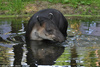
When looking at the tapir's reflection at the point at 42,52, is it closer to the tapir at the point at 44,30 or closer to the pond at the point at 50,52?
the pond at the point at 50,52

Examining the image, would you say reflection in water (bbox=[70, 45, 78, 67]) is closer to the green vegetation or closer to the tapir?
the tapir

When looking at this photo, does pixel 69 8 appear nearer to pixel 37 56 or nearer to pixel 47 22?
pixel 47 22

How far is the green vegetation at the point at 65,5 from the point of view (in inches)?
586

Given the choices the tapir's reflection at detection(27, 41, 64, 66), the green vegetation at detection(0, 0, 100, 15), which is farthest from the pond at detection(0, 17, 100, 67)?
the green vegetation at detection(0, 0, 100, 15)

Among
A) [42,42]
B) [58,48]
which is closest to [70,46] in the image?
[58,48]

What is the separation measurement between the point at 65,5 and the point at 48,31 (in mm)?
8651

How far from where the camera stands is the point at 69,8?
1529 cm

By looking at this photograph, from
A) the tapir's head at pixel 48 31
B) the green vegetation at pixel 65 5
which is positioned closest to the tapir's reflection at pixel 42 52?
the tapir's head at pixel 48 31

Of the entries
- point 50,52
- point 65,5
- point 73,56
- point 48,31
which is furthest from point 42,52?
point 65,5

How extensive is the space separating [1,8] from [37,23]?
321 inches

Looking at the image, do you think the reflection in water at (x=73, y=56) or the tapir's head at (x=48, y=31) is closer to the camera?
the reflection in water at (x=73, y=56)

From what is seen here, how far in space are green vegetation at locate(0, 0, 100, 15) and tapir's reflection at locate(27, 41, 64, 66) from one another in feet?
26.0

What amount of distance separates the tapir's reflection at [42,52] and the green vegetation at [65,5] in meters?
7.91

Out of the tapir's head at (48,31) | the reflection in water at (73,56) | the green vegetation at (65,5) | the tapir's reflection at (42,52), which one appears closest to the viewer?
the reflection in water at (73,56)
